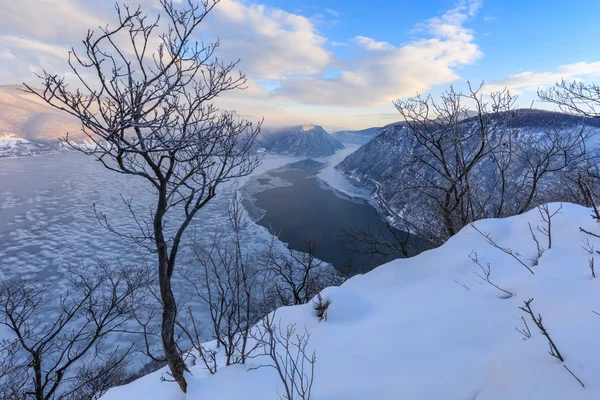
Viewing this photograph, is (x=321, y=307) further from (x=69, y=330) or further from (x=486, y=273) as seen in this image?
(x=69, y=330)

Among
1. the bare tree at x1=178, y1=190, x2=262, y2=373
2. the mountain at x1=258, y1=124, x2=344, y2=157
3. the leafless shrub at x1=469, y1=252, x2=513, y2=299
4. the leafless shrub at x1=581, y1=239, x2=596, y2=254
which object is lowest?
the bare tree at x1=178, y1=190, x2=262, y2=373

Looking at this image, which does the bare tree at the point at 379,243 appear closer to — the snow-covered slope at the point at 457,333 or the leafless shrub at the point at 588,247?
the snow-covered slope at the point at 457,333

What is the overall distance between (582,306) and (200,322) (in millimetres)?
24311

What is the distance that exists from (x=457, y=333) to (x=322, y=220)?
42.5 metres

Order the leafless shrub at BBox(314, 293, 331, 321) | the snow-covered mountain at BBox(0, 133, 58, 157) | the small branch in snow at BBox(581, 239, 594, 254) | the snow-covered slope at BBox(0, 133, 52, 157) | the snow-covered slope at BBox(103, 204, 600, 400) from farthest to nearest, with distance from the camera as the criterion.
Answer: the snow-covered mountain at BBox(0, 133, 58, 157) < the snow-covered slope at BBox(0, 133, 52, 157) < the leafless shrub at BBox(314, 293, 331, 321) < the small branch in snow at BBox(581, 239, 594, 254) < the snow-covered slope at BBox(103, 204, 600, 400)

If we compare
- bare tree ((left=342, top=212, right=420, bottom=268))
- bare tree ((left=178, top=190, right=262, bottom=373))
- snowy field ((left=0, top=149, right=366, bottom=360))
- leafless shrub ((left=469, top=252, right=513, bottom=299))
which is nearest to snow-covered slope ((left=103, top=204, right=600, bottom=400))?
leafless shrub ((left=469, top=252, right=513, bottom=299))

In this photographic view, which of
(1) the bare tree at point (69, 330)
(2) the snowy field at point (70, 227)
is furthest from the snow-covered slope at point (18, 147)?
(1) the bare tree at point (69, 330)

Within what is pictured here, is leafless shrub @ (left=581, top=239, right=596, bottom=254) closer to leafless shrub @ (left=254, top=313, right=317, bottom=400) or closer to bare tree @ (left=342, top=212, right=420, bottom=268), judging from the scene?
leafless shrub @ (left=254, top=313, right=317, bottom=400)

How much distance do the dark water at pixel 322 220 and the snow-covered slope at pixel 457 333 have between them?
68.6 ft

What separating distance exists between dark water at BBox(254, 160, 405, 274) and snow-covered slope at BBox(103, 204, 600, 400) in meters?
20.9

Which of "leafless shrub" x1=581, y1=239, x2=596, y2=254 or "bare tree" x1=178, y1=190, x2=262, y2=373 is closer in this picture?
"leafless shrub" x1=581, y1=239, x2=596, y2=254

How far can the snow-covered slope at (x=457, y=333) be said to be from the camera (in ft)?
7.68

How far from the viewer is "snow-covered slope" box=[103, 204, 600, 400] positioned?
2340 millimetres

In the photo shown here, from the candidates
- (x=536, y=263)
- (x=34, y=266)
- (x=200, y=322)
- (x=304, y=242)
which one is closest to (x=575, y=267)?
(x=536, y=263)
